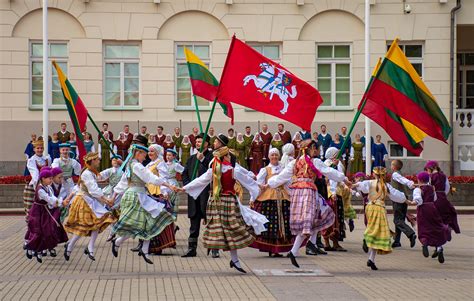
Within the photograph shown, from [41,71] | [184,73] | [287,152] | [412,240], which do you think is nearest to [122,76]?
[184,73]

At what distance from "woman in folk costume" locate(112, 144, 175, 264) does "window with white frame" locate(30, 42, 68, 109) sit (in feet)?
71.0

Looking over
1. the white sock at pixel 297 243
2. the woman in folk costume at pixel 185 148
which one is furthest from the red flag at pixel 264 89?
the woman in folk costume at pixel 185 148

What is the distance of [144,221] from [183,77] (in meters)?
22.2

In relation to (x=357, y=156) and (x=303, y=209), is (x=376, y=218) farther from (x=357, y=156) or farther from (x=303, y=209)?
(x=357, y=156)

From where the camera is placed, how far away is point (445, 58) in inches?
1417

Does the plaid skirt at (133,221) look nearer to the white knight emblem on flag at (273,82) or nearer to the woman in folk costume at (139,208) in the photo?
the woman in folk costume at (139,208)

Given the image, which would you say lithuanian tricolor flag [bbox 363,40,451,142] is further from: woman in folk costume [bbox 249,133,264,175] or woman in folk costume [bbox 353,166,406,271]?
woman in folk costume [bbox 249,133,264,175]

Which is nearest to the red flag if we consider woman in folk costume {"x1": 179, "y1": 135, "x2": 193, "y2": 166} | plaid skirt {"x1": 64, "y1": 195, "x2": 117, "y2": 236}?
plaid skirt {"x1": 64, "y1": 195, "x2": 117, "y2": 236}

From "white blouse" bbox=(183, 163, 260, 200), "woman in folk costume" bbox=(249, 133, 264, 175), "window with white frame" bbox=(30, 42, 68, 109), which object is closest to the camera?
"white blouse" bbox=(183, 163, 260, 200)

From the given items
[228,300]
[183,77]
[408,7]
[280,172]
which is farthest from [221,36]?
[228,300]

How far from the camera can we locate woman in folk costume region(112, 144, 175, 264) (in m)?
13.8

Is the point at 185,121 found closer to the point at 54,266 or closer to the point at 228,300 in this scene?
the point at 54,266

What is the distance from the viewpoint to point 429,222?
15391mm

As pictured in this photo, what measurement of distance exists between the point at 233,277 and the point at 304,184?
7.56ft
